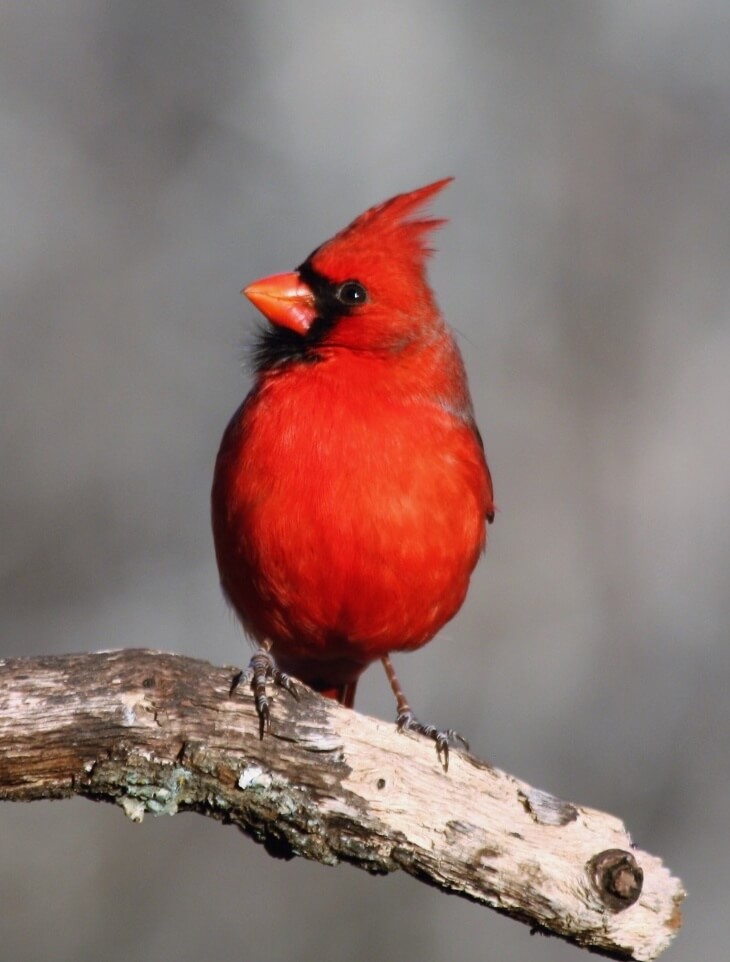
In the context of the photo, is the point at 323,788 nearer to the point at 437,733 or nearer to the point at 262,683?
the point at 262,683

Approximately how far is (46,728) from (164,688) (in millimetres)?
236

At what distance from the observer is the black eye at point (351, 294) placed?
12.1ft

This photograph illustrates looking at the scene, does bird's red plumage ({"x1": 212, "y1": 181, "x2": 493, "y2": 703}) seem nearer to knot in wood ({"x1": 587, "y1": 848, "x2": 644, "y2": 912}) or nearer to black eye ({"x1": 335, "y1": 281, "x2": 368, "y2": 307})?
black eye ({"x1": 335, "y1": 281, "x2": 368, "y2": 307})

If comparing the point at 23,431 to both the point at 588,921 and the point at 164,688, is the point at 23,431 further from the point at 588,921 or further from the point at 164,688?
the point at 588,921

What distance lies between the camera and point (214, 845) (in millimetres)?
5336

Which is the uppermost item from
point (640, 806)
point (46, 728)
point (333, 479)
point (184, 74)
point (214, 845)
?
point (184, 74)

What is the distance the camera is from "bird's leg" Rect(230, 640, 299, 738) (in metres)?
2.89

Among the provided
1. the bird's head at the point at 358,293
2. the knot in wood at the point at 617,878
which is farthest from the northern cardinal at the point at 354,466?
the knot in wood at the point at 617,878

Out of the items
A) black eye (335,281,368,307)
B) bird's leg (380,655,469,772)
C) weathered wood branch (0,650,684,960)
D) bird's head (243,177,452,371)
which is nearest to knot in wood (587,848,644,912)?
weathered wood branch (0,650,684,960)

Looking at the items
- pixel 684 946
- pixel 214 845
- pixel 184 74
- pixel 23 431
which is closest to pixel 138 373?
pixel 23 431

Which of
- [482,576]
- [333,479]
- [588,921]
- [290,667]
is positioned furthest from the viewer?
[482,576]

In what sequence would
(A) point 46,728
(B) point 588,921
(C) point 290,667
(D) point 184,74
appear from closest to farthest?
(A) point 46,728 < (B) point 588,921 < (C) point 290,667 < (D) point 184,74

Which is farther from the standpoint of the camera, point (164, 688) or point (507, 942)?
point (507, 942)

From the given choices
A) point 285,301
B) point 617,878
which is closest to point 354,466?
point 285,301
